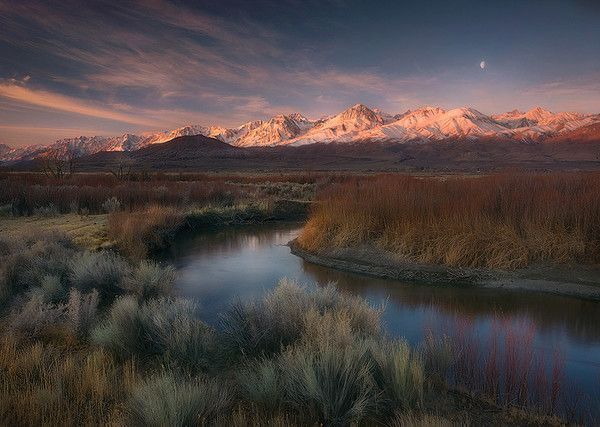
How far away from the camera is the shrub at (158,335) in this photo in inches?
228

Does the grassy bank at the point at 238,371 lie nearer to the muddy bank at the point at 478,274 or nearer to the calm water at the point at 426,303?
the calm water at the point at 426,303

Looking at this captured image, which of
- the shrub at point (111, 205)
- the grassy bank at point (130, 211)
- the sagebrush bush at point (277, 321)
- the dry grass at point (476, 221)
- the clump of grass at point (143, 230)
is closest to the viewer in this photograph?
the sagebrush bush at point (277, 321)

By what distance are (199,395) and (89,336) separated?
3531 millimetres

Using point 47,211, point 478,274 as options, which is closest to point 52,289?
point 478,274

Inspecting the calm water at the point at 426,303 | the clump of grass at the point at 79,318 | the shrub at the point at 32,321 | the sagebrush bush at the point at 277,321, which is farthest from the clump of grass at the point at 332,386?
the shrub at the point at 32,321

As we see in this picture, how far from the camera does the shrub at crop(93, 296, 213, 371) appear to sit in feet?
19.0

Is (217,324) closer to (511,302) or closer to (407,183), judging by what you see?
(511,302)

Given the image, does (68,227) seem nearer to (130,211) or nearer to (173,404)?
(130,211)

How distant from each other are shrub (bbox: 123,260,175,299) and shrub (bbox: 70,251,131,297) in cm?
22

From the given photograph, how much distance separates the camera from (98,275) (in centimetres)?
938

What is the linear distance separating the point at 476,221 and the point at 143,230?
1075cm

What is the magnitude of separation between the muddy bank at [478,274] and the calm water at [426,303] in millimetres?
358

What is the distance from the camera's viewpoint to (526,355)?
6199 mm

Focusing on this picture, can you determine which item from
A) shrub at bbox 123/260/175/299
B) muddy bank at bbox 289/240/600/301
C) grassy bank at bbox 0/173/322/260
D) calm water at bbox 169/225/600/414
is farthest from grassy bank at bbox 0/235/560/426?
grassy bank at bbox 0/173/322/260
